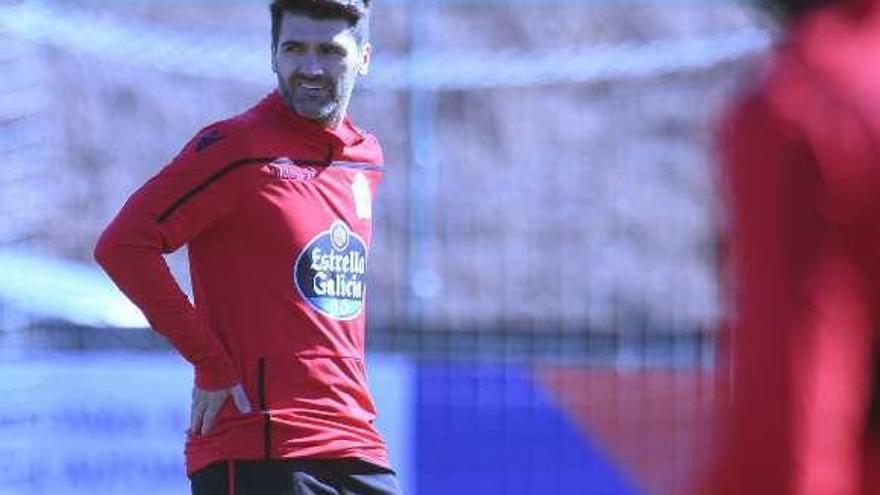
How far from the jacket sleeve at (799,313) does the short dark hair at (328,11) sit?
2758mm

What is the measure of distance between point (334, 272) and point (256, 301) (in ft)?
0.59

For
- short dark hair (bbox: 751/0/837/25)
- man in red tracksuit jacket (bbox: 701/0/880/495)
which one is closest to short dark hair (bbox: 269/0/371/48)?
short dark hair (bbox: 751/0/837/25)

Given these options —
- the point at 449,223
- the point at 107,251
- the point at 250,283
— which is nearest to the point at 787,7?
the point at 250,283

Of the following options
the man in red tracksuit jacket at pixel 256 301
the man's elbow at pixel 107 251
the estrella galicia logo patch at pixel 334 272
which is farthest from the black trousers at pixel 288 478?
the man's elbow at pixel 107 251

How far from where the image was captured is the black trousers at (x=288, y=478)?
4.10m

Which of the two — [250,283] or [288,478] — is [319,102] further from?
[288,478]

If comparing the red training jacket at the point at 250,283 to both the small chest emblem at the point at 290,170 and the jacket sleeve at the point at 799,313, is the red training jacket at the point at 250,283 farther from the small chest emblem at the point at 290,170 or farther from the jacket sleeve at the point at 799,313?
the jacket sleeve at the point at 799,313

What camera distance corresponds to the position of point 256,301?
407 centimetres

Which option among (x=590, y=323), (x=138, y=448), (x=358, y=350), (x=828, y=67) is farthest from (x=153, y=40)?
(x=828, y=67)

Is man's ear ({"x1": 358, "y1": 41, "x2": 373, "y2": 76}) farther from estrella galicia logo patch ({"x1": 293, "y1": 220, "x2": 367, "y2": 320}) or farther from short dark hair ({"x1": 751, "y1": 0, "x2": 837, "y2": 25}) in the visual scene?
short dark hair ({"x1": 751, "y1": 0, "x2": 837, "y2": 25})

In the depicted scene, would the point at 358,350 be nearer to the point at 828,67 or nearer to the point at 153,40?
the point at 828,67

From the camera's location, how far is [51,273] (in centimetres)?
→ 709

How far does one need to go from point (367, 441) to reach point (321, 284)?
0.34 meters

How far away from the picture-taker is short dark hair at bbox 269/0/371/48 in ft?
14.1
